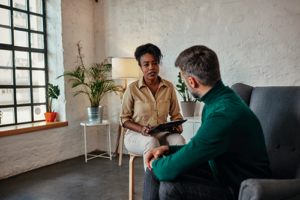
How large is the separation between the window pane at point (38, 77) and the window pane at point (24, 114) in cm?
41

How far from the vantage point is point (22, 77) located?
361 centimetres

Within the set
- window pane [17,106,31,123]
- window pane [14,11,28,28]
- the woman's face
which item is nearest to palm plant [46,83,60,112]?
window pane [17,106,31,123]

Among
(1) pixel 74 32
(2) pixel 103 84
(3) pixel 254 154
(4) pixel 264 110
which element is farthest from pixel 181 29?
(3) pixel 254 154

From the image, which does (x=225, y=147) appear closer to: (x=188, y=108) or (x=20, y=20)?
(x=188, y=108)

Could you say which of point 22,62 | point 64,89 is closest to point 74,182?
point 64,89

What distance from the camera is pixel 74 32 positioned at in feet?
13.1

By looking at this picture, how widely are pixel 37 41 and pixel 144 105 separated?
237 cm

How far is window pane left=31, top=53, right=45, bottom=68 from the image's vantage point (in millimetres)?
3750

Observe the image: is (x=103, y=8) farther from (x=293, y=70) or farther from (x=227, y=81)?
(x=293, y=70)

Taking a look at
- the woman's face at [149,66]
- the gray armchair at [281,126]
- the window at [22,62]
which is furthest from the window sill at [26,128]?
the gray armchair at [281,126]

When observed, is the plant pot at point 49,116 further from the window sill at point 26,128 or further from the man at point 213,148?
the man at point 213,148

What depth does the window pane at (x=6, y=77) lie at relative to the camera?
3.35 meters

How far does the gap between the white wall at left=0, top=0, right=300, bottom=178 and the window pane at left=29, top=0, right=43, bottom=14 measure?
0.12m

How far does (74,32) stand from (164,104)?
2.32 meters
